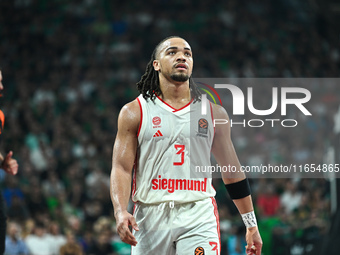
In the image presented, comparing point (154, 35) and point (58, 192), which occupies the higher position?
point (154, 35)

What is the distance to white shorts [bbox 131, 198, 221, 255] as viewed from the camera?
4.54m

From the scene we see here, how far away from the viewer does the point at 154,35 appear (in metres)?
16.5

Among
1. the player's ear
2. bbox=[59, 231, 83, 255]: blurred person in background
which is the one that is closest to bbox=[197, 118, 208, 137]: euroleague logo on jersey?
the player's ear

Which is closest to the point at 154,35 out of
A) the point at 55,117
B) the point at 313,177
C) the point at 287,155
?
the point at 55,117

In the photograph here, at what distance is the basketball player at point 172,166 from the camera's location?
181 inches

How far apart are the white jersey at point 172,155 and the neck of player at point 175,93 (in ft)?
0.29

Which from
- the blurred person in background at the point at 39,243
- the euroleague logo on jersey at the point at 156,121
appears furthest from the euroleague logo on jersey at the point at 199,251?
the blurred person in background at the point at 39,243

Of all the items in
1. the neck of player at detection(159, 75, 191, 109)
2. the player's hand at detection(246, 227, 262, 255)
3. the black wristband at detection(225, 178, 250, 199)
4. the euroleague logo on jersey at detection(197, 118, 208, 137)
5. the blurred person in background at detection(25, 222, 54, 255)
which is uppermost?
the neck of player at detection(159, 75, 191, 109)

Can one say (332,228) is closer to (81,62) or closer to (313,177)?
(313,177)

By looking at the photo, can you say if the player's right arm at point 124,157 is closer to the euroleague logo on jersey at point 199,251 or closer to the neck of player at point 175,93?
the neck of player at point 175,93

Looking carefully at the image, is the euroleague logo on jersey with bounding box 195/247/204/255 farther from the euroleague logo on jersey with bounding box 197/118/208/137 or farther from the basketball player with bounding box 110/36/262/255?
the euroleague logo on jersey with bounding box 197/118/208/137

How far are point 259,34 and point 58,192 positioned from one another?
8.43 metres

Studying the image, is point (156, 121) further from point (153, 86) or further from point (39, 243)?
point (39, 243)

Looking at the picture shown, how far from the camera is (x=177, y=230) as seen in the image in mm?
4582
